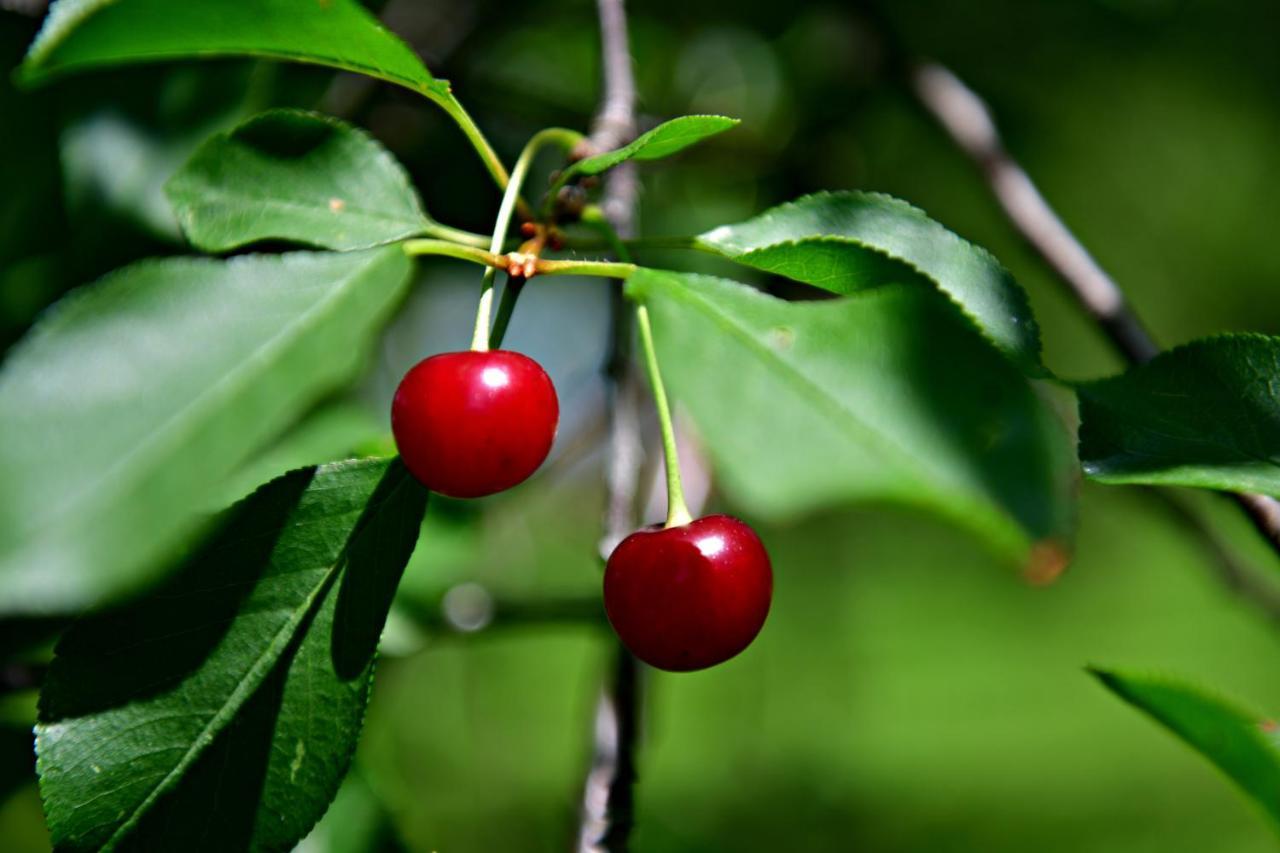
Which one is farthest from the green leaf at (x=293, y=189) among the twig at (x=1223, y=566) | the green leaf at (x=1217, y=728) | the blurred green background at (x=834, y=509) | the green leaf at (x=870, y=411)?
the twig at (x=1223, y=566)

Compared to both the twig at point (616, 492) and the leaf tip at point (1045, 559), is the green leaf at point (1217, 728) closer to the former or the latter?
the leaf tip at point (1045, 559)

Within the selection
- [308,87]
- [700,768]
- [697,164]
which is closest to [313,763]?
[308,87]

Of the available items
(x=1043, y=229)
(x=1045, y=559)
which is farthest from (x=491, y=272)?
(x=1043, y=229)

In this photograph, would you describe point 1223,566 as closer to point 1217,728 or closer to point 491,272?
point 1217,728

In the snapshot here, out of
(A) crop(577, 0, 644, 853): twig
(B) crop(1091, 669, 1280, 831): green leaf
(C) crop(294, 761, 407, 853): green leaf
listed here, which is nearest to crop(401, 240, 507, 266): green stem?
(A) crop(577, 0, 644, 853): twig

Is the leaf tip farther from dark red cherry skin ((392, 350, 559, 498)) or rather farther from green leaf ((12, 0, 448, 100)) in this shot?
green leaf ((12, 0, 448, 100))

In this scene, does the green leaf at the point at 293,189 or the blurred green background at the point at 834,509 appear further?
the blurred green background at the point at 834,509

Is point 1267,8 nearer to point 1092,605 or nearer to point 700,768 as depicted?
point 700,768
